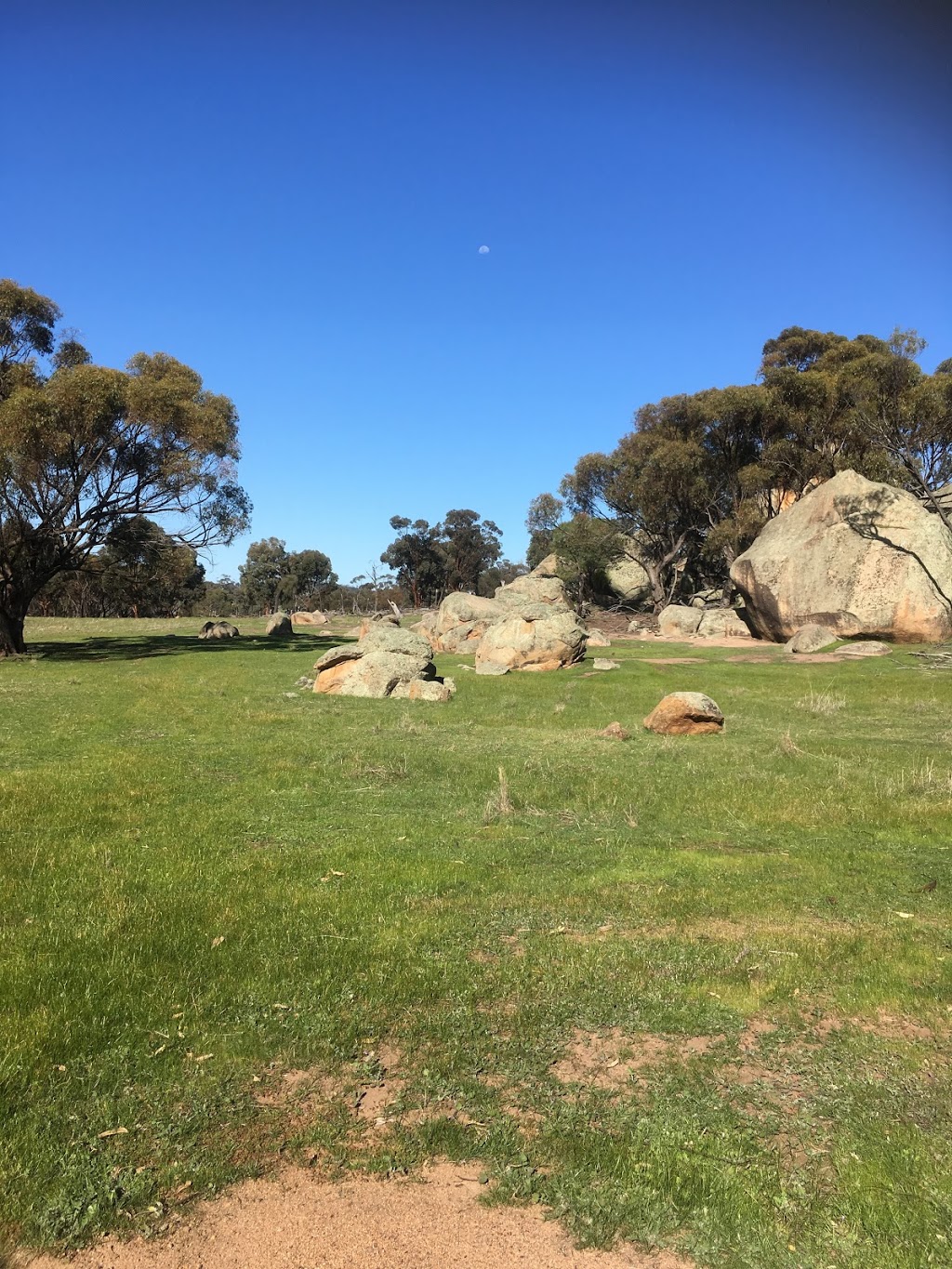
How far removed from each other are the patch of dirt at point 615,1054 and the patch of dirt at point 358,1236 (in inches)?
41.3

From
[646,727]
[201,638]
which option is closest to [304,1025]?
[646,727]

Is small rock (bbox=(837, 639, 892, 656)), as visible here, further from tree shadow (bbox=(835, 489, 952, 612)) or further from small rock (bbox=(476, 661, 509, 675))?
small rock (bbox=(476, 661, 509, 675))

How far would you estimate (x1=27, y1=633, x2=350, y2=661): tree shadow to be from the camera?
110 ft

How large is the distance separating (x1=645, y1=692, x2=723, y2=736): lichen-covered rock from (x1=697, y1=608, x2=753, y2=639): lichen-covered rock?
2899 cm

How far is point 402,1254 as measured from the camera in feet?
11.1

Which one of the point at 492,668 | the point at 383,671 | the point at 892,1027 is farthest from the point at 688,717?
the point at 492,668

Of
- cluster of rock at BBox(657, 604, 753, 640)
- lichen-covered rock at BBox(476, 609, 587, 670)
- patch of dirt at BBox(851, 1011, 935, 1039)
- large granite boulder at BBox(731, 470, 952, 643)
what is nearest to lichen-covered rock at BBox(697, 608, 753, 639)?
cluster of rock at BBox(657, 604, 753, 640)

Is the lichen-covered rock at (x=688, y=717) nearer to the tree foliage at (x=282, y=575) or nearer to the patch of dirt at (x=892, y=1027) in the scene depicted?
the patch of dirt at (x=892, y=1027)

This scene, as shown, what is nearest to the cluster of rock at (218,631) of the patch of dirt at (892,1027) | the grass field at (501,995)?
the grass field at (501,995)

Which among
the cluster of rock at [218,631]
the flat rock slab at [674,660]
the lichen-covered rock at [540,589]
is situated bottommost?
the flat rock slab at [674,660]

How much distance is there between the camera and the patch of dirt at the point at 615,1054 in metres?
4.56

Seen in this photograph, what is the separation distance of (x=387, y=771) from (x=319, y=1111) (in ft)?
27.7

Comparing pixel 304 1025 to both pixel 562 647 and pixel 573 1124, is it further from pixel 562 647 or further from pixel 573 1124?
pixel 562 647

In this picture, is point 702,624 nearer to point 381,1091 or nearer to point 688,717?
point 688,717
